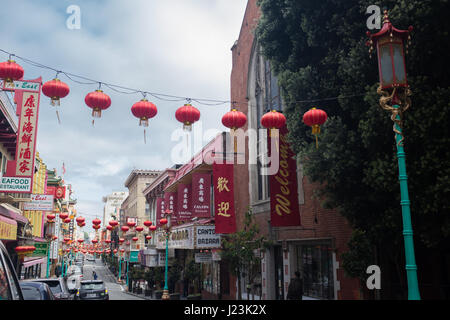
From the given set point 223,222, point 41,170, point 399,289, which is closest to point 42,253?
point 41,170

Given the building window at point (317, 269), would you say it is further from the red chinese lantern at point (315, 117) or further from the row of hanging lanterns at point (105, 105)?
the row of hanging lanterns at point (105, 105)

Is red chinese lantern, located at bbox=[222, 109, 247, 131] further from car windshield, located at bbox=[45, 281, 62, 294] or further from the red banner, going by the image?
car windshield, located at bbox=[45, 281, 62, 294]

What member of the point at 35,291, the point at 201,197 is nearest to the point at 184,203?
the point at 201,197

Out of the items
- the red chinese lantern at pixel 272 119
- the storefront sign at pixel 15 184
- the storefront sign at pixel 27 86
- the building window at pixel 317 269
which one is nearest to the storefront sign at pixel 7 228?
the storefront sign at pixel 15 184

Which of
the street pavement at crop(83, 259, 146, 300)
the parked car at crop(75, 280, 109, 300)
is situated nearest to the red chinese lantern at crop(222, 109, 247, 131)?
the parked car at crop(75, 280, 109, 300)

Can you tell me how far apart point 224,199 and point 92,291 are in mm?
8471

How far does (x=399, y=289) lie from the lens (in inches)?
484

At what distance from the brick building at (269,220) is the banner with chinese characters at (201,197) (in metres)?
1.77

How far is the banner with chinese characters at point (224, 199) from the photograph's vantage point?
21938 mm

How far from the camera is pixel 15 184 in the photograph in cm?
1902

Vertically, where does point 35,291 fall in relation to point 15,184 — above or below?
below

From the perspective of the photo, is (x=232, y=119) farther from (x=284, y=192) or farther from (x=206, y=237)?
(x=206, y=237)

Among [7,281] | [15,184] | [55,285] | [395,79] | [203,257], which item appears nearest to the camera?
[7,281]
